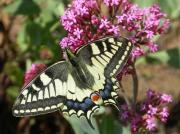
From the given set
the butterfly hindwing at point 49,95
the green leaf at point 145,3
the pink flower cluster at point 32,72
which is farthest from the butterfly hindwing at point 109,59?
the green leaf at point 145,3

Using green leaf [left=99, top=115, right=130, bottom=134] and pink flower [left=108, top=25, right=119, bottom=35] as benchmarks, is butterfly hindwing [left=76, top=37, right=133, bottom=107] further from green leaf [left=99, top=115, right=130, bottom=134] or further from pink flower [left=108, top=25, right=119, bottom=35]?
green leaf [left=99, top=115, right=130, bottom=134]

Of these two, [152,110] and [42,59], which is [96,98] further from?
[42,59]

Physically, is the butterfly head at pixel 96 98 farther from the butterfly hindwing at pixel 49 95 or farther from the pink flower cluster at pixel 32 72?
the pink flower cluster at pixel 32 72

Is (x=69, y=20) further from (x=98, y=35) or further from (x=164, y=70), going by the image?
(x=164, y=70)

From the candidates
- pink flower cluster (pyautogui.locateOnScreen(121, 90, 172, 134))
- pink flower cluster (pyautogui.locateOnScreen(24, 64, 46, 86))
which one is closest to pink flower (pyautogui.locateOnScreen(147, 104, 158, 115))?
pink flower cluster (pyautogui.locateOnScreen(121, 90, 172, 134))

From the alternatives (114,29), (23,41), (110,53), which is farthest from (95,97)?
(23,41)

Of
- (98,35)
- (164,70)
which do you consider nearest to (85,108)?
(98,35)

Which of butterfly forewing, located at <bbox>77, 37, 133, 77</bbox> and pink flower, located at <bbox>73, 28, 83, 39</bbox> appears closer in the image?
butterfly forewing, located at <bbox>77, 37, 133, 77</bbox>
